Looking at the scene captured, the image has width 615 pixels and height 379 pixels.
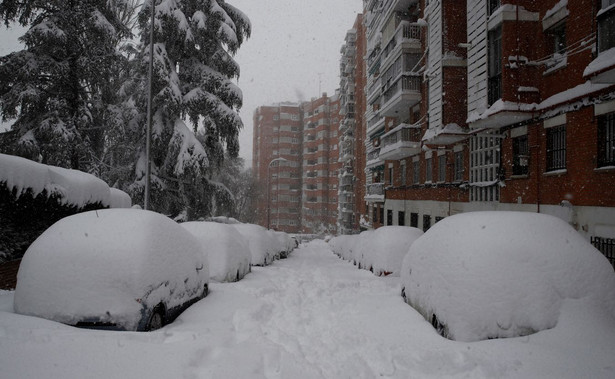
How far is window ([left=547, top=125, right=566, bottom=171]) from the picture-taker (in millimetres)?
11297

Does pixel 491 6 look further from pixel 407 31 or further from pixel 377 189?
pixel 377 189

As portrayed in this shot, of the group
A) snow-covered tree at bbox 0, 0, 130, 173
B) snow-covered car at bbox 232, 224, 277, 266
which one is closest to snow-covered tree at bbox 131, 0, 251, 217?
snow-covered tree at bbox 0, 0, 130, 173

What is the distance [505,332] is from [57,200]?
8.77 meters

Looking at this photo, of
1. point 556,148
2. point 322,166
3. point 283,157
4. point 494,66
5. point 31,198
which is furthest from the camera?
point 283,157

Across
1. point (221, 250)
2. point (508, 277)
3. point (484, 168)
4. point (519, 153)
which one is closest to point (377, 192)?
point (484, 168)

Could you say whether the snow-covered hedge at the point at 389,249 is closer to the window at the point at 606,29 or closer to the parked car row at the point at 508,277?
the parked car row at the point at 508,277

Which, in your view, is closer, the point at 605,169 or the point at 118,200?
the point at 605,169

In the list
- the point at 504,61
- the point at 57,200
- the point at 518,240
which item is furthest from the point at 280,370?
the point at 504,61

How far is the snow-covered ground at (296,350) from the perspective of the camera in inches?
135

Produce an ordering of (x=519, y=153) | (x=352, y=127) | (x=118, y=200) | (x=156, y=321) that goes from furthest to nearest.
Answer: (x=352, y=127), (x=519, y=153), (x=118, y=200), (x=156, y=321)

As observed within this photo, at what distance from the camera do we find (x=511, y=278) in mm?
4453

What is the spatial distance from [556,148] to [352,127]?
4598 cm

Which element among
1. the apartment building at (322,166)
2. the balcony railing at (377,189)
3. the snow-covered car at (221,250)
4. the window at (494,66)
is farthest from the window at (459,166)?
the apartment building at (322,166)

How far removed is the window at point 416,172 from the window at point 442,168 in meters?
2.96
